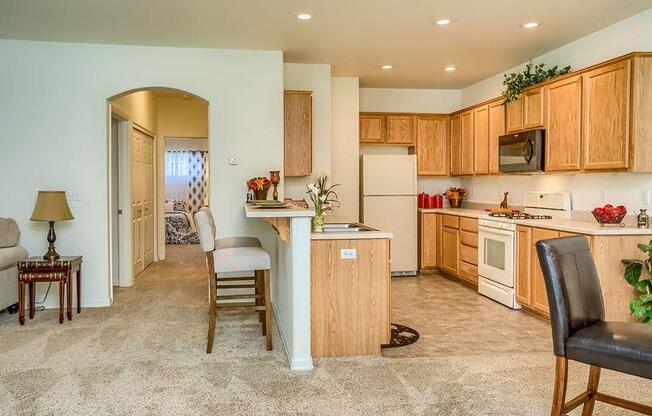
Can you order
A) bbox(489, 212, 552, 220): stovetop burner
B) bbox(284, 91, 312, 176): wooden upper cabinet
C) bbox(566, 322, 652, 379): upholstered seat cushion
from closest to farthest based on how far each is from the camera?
bbox(566, 322, 652, 379): upholstered seat cushion
bbox(489, 212, 552, 220): stovetop burner
bbox(284, 91, 312, 176): wooden upper cabinet

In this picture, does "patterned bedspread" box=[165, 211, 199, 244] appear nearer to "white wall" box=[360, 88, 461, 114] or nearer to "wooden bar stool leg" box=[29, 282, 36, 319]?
"white wall" box=[360, 88, 461, 114]

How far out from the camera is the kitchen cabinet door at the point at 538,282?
14.9 ft

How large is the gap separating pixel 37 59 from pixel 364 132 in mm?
3932

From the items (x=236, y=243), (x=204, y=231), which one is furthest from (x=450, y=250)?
(x=204, y=231)

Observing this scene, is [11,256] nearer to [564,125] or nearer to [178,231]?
[564,125]

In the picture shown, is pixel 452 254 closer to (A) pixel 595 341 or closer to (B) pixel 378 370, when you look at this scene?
(B) pixel 378 370

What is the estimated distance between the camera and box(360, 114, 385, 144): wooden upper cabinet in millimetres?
7125

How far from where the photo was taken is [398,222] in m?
6.86

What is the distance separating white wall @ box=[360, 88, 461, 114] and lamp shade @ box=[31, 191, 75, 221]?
4.07 meters

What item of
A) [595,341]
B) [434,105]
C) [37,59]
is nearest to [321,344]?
[595,341]

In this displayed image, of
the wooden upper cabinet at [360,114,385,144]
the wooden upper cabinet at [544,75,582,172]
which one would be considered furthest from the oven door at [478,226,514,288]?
the wooden upper cabinet at [360,114,385,144]

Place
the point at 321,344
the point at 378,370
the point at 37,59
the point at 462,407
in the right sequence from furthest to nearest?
the point at 37,59 → the point at 321,344 → the point at 378,370 → the point at 462,407

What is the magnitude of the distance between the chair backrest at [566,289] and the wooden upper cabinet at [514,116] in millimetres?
3244

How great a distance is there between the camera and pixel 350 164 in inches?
261
